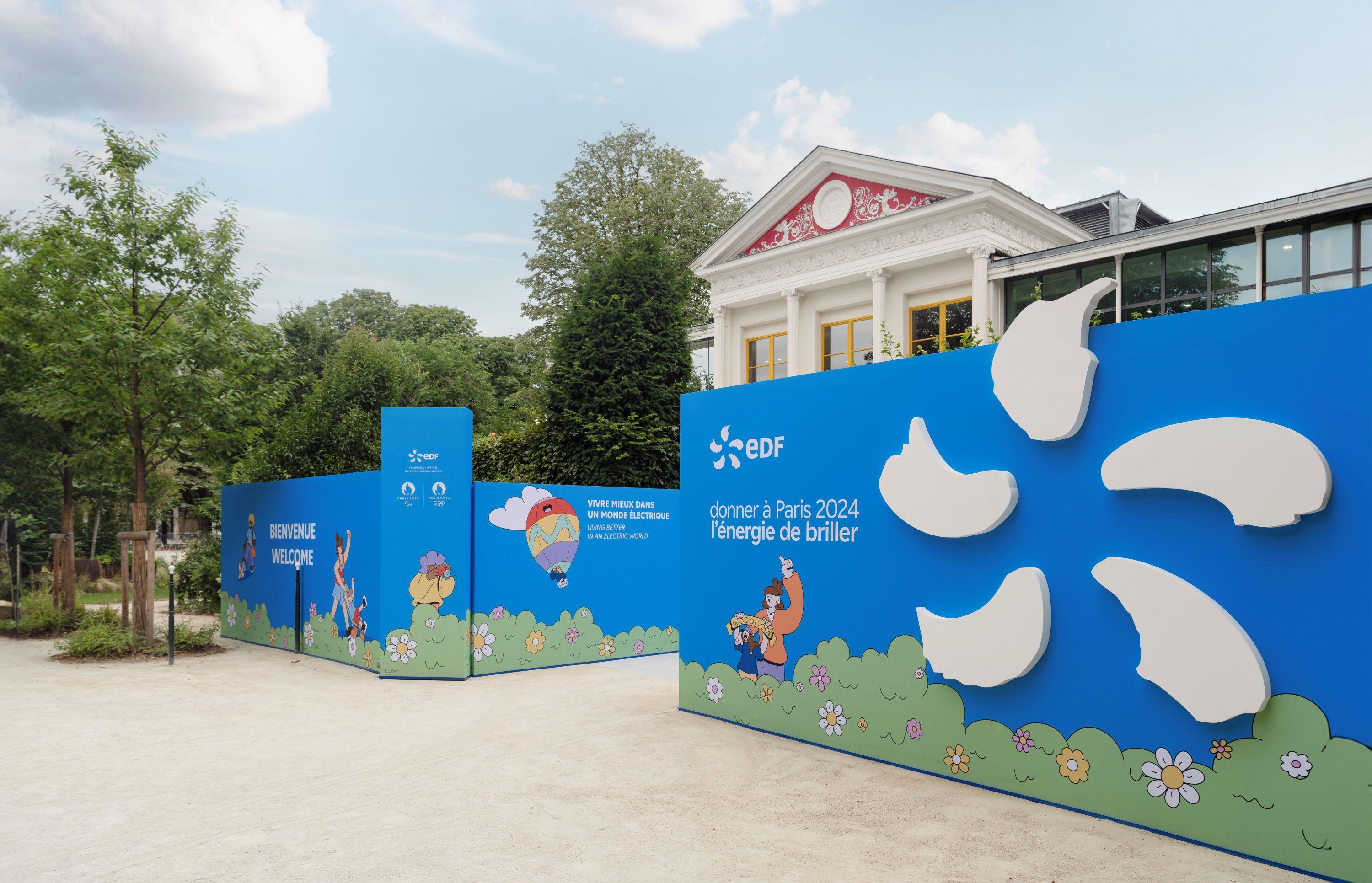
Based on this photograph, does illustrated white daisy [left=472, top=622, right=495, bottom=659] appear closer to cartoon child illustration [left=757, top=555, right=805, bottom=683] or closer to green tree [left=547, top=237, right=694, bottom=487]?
cartoon child illustration [left=757, top=555, right=805, bottom=683]

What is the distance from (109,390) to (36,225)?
274cm

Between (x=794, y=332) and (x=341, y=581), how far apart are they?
480 inches

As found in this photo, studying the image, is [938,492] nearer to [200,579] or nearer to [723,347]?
[723,347]

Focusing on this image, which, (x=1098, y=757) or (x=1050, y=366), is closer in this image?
(x=1098, y=757)

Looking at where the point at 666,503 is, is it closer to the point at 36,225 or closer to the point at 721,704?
the point at 721,704

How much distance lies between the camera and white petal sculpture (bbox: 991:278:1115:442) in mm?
4910

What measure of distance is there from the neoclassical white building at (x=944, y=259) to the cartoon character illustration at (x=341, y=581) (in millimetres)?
8605

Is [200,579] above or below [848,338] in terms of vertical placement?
below

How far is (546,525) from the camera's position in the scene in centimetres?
1045

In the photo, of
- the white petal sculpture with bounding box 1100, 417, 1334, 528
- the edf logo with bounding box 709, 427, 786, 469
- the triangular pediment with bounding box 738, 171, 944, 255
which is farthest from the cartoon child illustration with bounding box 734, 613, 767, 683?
the triangular pediment with bounding box 738, 171, 944, 255

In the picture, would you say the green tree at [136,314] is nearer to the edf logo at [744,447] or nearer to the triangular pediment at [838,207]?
the edf logo at [744,447]

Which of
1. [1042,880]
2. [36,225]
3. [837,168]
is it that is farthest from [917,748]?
[837,168]

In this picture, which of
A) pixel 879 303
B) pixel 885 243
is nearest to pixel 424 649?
pixel 879 303

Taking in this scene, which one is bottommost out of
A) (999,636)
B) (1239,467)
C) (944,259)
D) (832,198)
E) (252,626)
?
(252,626)
